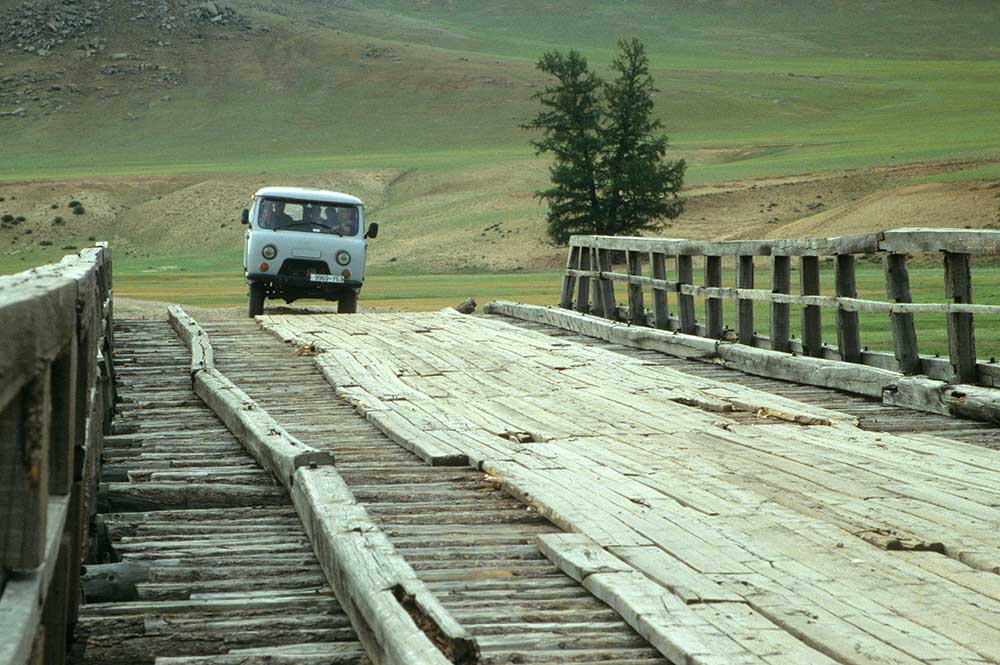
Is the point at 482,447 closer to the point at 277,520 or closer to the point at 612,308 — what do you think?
the point at 277,520

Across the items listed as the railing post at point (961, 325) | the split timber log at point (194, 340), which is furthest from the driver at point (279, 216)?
the railing post at point (961, 325)

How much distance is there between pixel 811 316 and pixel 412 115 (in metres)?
99.2

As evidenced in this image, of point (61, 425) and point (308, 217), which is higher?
point (308, 217)

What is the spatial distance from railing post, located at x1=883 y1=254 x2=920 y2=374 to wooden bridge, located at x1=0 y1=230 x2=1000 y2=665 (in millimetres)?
20

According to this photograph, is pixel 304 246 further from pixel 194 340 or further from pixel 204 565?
pixel 204 565

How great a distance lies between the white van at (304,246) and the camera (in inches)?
840

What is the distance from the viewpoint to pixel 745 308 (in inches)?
481

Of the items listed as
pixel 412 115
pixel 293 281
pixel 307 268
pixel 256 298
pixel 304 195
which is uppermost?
pixel 412 115

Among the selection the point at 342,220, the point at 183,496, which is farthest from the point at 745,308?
the point at 342,220

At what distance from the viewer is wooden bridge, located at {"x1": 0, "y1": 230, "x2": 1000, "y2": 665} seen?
3.89 metres

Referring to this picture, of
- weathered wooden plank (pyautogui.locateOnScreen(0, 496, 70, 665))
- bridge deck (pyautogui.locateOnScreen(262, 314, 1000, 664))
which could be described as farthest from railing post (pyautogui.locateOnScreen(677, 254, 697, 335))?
weathered wooden plank (pyautogui.locateOnScreen(0, 496, 70, 665))

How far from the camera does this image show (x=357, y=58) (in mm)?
131500

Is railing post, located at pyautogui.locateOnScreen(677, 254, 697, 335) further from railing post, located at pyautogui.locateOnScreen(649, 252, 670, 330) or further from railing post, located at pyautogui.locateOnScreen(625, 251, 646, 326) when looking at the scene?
railing post, located at pyautogui.locateOnScreen(625, 251, 646, 326)

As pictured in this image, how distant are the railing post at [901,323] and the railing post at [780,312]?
185cm
